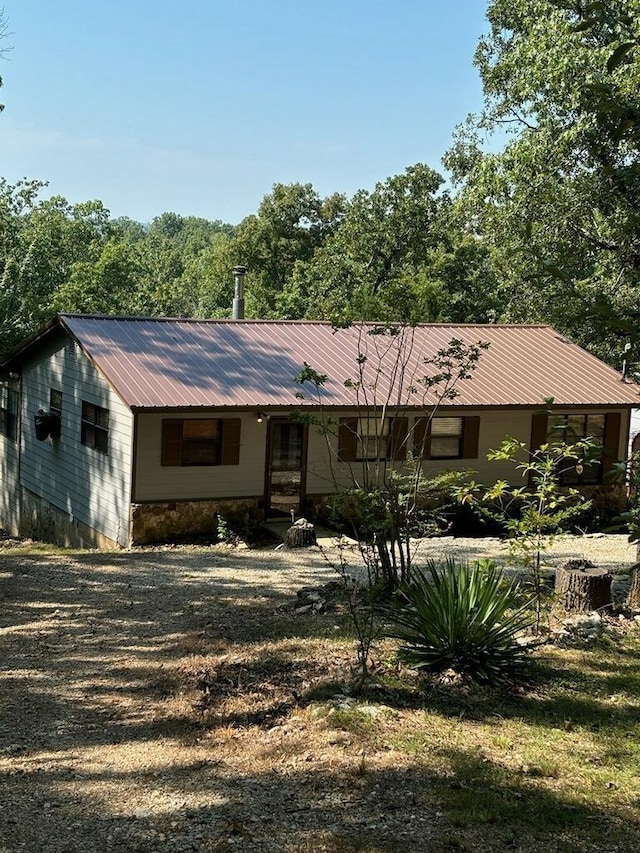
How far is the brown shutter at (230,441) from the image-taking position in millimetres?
15352

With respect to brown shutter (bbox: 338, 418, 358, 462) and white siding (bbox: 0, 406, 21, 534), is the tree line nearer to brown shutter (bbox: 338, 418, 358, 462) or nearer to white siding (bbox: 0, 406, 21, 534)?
brown shutter (bbox: 338, 418, 358, 462)

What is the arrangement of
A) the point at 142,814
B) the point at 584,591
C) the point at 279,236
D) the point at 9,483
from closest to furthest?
1. the point at 142,814
2. the point at 584,591
3. the point at 9,483
4. the point at 279,236

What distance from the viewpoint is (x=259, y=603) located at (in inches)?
381

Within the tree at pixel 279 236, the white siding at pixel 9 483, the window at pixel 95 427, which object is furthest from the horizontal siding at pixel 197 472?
the tree at pixel 279 236

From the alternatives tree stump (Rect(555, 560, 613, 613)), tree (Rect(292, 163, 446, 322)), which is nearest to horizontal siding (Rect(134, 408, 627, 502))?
tree stump (Rect(555, 560, 613, 613))

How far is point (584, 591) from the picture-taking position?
8.62 meters

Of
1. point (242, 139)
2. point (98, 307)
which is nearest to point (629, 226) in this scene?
point (98, 307)

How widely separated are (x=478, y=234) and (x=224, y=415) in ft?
61.2

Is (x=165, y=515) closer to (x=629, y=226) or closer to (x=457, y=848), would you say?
(x=457, y=848)

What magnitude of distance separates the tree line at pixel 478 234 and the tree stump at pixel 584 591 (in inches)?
93.4

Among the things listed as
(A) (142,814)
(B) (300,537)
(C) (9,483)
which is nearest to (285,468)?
(B) (300,537)

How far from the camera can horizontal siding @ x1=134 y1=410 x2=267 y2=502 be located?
14797mm

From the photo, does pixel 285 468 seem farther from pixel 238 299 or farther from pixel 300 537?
pixel 238 299

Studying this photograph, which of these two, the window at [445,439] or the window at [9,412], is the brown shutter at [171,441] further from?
the window at [9,412]
